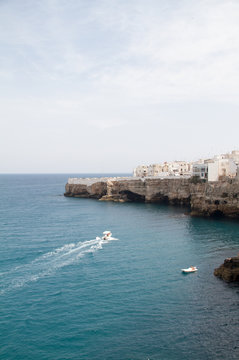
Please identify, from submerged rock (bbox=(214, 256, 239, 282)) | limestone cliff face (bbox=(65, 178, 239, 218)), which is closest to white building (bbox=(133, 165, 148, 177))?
limestone cliff face (bbox=(65, 178, 239, 218))

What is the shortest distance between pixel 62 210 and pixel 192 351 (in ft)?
211

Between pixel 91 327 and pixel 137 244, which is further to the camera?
pixel 137 244

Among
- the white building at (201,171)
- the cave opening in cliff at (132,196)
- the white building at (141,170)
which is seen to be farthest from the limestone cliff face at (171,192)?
the white building at (141,170)

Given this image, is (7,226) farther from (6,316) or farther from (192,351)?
(192,351)

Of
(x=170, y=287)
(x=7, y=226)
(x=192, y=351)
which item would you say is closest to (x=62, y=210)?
(x=7, y=226)

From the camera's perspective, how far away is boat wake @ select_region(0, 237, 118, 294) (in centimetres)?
3102

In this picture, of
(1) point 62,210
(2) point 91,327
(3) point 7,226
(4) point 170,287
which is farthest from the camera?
(1) point 62,210

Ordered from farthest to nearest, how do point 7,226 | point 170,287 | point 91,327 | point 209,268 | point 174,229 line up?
point 7,226, point 174,229, point 209,268, point 170,287, point 91,327

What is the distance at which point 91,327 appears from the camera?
2278cm

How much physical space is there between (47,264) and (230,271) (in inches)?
802

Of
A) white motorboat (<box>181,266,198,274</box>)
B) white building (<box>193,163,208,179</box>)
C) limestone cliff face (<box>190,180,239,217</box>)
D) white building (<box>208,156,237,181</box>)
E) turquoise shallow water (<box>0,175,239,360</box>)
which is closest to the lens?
turquoise shallow water (<box>0,175,239,360</box>)

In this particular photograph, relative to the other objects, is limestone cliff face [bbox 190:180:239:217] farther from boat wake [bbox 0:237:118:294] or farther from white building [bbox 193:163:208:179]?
boat wake [bbox 0:237:118:294]

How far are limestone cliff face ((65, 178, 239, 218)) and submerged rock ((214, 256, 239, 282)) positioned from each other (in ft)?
115

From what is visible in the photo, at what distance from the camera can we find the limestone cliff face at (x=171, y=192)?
66.1 meters
